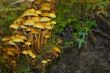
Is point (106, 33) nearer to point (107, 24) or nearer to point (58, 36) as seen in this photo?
point (107, 24)

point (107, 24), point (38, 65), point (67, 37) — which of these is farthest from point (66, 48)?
point (107, 24)

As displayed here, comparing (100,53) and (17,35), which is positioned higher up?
(17,35)

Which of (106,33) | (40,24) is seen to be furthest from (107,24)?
(40,24)

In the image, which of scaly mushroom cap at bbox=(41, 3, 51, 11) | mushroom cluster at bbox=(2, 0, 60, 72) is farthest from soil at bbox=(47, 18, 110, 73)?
scaly mushroom cap at bbox=(41, 3, 51, 11)

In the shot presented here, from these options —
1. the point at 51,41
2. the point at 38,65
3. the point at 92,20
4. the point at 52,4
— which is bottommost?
the point at 38,65

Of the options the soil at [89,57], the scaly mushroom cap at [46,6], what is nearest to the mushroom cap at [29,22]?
the scaly mushroom cap at [46,6]

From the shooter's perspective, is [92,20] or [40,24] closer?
[40,24]

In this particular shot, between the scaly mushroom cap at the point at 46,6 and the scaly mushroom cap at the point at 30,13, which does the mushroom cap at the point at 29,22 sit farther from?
the scaly mushroom cap at the point at 46,6
